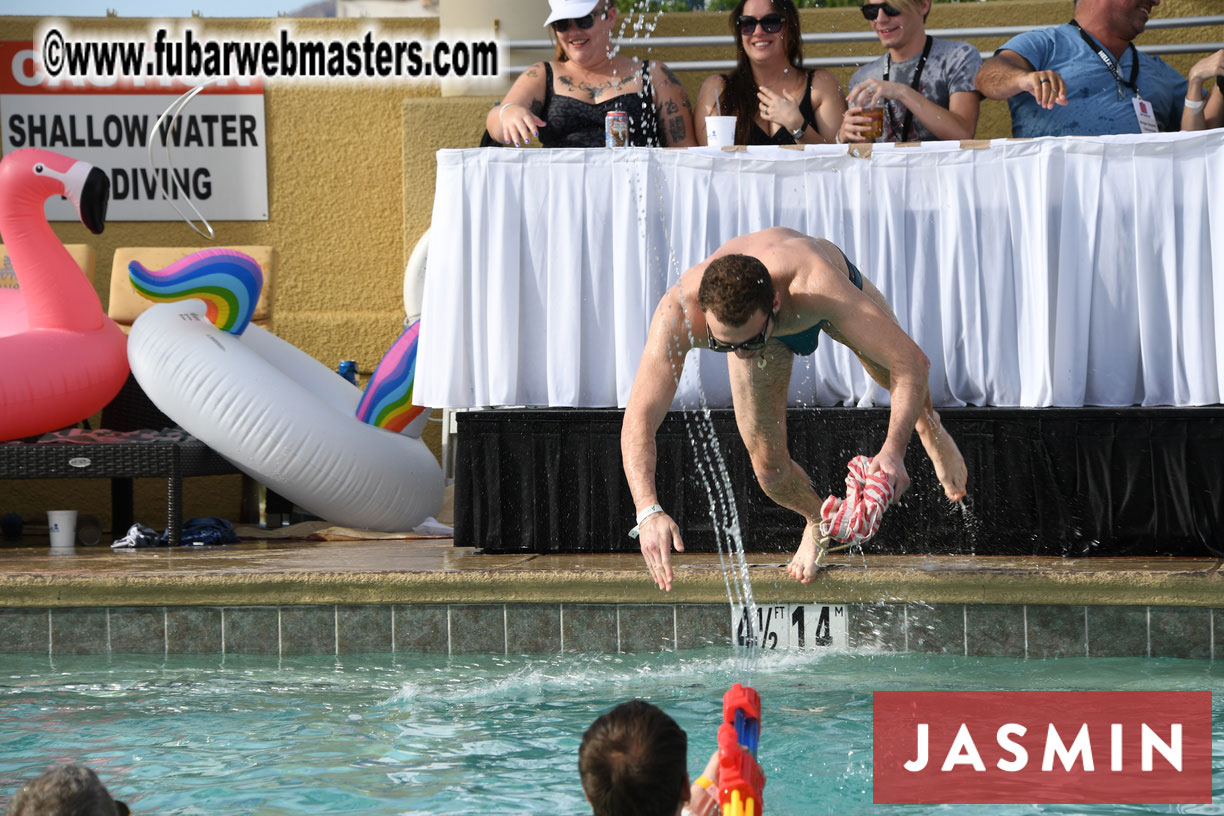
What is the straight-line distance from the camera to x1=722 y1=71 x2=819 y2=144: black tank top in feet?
20.6

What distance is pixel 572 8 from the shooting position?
251 inches

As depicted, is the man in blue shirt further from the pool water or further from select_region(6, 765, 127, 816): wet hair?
select_region(6, 765, 127, 816): wet hair

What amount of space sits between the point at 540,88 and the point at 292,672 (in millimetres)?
3011

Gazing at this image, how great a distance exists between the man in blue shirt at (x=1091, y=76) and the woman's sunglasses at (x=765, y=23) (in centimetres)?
97

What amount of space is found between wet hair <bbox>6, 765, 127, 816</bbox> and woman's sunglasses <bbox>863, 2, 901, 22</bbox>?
17.1ft

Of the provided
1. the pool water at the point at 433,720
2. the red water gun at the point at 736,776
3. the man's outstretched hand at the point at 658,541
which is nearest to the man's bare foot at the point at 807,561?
the pool water at the point at 433,720

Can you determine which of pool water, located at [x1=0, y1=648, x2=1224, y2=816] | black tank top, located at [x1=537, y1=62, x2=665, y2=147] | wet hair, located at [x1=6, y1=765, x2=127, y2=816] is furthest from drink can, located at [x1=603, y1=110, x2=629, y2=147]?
wet hair, located at [x1=6, y1=765, x2=127, y2=816]

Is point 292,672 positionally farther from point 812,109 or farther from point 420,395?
point 812,109

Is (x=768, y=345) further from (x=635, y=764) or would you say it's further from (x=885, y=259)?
(x=635, y=764)

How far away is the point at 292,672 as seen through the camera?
5125mm

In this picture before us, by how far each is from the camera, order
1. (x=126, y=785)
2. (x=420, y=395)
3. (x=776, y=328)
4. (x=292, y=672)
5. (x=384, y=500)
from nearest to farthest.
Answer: (x=126, y=785) → (x=776, y=328) → (x=292, y=672) → (x=420, y=395) → (x=384, y=500)

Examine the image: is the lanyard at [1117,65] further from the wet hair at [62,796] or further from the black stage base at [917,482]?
the wet hair at [62,796]

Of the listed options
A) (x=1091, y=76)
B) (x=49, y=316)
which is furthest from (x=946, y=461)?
(x=49, y=316)

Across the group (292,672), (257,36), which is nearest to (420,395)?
(292,672)
